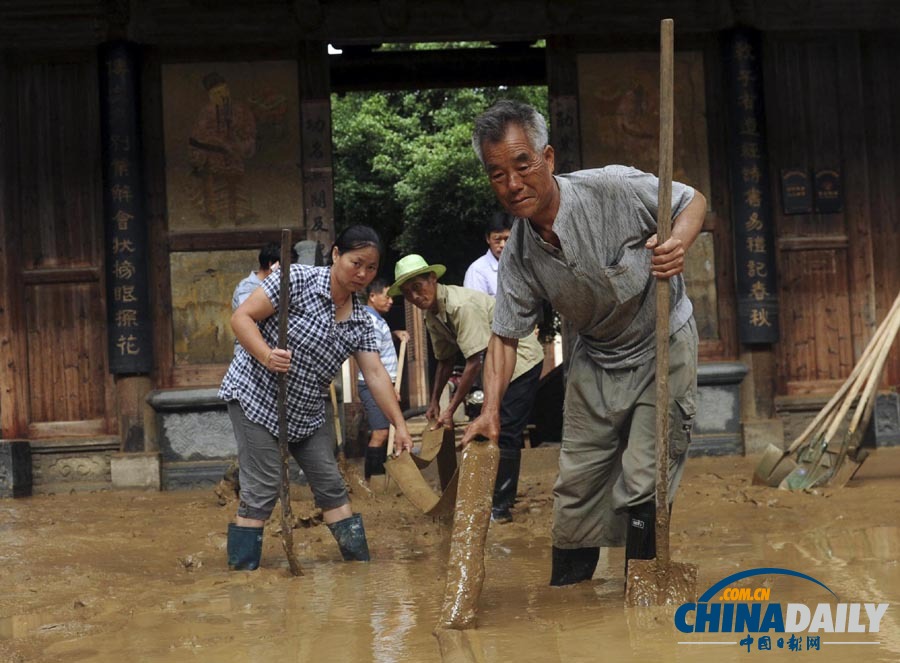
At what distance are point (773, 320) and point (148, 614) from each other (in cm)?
624

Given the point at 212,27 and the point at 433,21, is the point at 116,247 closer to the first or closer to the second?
the point at 212,27

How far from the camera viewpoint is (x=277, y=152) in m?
9.39

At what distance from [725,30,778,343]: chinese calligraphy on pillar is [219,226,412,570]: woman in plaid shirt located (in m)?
4.68

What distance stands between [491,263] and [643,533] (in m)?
4.28

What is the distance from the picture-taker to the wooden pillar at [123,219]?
9.00m

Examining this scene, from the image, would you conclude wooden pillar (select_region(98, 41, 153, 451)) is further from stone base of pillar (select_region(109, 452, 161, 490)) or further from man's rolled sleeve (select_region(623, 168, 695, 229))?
man's rolled sleeve (select_region(623, 168, 695, 229))

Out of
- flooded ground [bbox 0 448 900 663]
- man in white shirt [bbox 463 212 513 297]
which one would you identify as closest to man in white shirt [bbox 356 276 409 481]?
man in white shirt [bbox 463 212 513 297]

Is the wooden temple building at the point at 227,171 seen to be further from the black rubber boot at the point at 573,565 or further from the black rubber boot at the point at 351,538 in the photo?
the black rubber boot at the point at 573,565

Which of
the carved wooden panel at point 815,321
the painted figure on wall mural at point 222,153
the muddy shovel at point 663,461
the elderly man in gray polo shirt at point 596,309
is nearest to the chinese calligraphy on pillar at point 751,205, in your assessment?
the carved wooden panel at point 815,321

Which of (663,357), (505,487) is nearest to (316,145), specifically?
(505,487)

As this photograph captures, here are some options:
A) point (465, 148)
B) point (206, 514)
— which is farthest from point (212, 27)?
point (465, 148)

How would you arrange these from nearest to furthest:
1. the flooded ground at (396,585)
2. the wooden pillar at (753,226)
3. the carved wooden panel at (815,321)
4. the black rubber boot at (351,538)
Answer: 1. the flooded ground at (396,585)
2. the black rubber boot at (351,538)
3. the wooden pillar at (753,226)
4. the carved wooden panel at (815,321)

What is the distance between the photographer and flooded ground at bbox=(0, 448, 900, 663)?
3570mm

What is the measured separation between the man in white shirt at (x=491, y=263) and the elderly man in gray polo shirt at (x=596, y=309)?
3689mm
